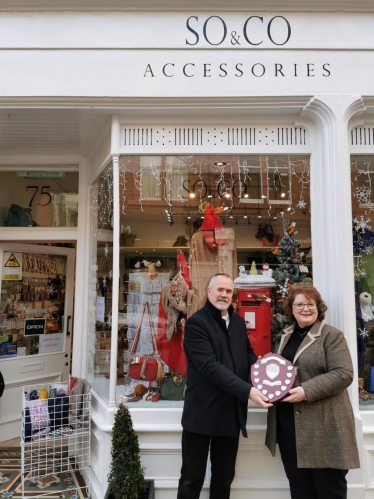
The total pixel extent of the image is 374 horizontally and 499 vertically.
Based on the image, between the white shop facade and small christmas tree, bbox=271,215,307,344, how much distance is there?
7 cm

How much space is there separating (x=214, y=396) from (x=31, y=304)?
2847mm

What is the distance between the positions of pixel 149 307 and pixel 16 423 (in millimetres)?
2266

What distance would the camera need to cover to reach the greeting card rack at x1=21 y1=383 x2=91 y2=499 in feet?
10.1

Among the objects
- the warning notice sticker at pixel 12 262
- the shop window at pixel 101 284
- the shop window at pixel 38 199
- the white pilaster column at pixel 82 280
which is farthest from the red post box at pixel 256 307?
the warning notice sticker at pixel 12 262

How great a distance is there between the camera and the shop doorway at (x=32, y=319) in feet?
13.7

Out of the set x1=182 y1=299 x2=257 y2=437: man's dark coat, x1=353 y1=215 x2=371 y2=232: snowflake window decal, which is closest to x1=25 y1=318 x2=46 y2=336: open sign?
x1=182 y1=299 x2=257 y2=437: man's dark coat

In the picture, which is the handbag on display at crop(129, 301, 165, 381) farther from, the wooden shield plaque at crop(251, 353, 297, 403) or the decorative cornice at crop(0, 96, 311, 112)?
the decorative cornice at crop(0, 96, 311, 112)

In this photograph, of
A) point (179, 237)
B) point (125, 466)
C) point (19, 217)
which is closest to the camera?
point (125, 466)

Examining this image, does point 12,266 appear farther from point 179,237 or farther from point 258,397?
point 258,397

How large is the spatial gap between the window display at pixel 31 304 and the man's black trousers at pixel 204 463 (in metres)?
2.57

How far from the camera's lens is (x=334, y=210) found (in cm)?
304

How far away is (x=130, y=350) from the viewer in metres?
3.32

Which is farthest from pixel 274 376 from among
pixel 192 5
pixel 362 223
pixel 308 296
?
pixel 192 5

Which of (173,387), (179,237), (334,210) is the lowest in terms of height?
(173,387)
